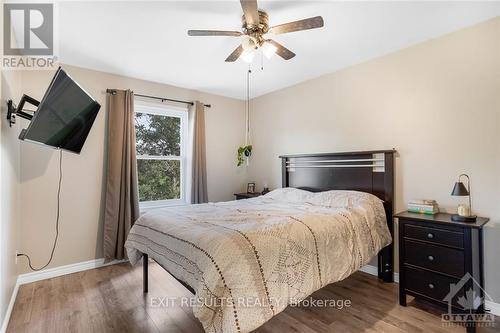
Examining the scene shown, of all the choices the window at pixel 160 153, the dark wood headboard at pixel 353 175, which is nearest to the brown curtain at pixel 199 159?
the window at pixel 160 153

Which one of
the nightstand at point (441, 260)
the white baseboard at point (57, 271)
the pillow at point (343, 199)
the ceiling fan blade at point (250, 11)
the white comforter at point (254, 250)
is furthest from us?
the white baseboard at point (57, 271)

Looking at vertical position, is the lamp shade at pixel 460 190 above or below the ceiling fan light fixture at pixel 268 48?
below

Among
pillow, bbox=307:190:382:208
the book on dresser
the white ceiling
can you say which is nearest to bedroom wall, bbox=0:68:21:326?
the white ceiling

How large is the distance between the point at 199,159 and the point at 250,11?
8.59ft

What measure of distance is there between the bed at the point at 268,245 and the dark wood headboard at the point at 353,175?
1cm

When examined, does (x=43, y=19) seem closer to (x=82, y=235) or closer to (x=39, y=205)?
(x=39, y=205)

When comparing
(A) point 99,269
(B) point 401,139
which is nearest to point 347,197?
(B) point 401,139

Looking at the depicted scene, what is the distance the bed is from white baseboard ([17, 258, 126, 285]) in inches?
44.1

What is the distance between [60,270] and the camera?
9.84ft

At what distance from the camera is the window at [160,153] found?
3779 millimetres

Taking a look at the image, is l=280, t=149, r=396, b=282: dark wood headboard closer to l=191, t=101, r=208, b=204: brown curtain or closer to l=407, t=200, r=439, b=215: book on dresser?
l=407, t=200, r=439, b=215: book on dresser

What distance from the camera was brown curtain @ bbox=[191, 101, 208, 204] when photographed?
4.03 metres

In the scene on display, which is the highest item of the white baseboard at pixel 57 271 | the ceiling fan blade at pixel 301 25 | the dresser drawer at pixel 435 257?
the ceiling fan blade at pixel 301 25

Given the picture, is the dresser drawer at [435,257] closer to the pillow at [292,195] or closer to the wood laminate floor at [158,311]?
the wood laminate floor at [158,311]
